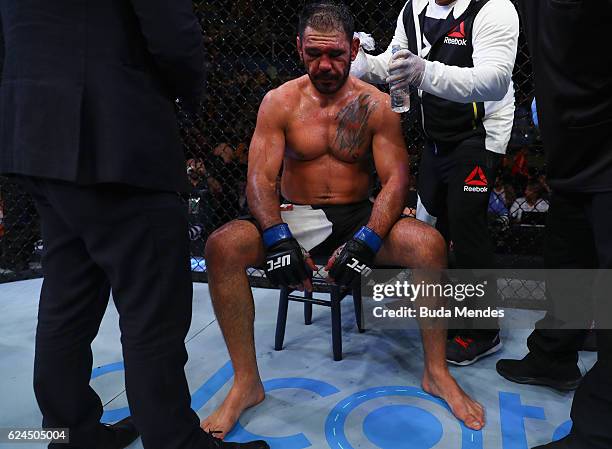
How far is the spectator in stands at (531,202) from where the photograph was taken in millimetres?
3201

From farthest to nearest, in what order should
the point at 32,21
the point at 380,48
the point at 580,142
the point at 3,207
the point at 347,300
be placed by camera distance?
the point at 380,48 → the point at 3,207 → the point at 347,300 → the point at 580,142 → the point at 32,21

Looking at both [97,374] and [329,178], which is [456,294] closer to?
[329,178]

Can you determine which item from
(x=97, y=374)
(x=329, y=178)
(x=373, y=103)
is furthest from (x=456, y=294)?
(x=97, y=374)

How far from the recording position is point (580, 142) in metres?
1.06

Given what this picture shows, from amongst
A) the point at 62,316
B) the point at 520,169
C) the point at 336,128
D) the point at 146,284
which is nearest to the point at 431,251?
the point at 336,128

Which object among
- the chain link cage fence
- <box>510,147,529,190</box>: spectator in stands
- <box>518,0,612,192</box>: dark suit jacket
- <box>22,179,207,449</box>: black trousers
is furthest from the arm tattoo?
<box>510,147,529,190</box>: spectator in stands

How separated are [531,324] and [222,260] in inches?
65.7

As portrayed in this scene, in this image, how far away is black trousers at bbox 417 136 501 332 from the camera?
71.7 inches

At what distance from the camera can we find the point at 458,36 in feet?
5.65

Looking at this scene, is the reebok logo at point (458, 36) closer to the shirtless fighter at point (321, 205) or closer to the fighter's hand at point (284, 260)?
the shirtless fighter at point (321, 205)

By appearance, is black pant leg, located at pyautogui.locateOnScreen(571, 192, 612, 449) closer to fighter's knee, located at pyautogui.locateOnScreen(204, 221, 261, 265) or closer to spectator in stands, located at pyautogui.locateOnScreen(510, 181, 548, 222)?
fighter's knee, located at pyautogui.locateOnScreen(204, 221, 261, 265)

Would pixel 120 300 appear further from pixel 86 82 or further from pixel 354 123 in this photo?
pixel 354 123

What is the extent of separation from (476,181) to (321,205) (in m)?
0.65

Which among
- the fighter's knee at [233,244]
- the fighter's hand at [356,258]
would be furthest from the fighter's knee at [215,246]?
the fighter's hand at [356,258]
